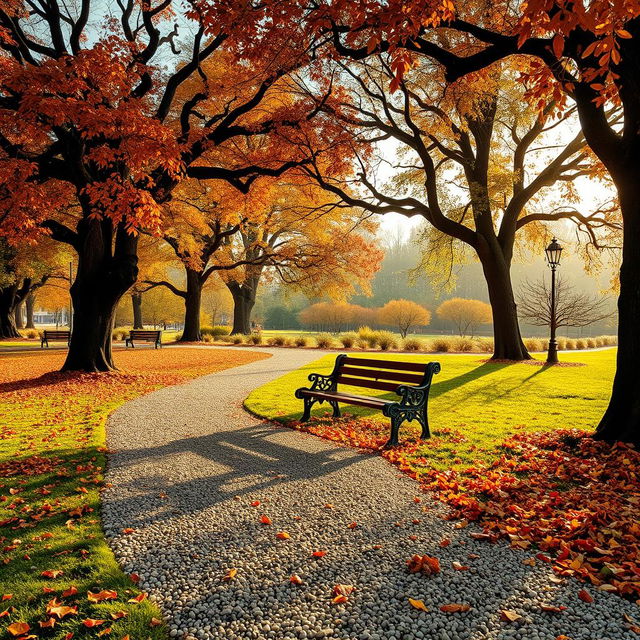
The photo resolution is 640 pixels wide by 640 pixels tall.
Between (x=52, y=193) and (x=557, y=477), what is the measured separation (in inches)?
629

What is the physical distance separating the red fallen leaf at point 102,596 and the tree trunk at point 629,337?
225 inches

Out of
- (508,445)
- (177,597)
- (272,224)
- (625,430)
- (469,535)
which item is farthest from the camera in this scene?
(272,224)

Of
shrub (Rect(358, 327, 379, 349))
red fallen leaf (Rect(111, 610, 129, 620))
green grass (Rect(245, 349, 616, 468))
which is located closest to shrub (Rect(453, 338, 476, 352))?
shrub (Rect(358, 327, 379, 349))

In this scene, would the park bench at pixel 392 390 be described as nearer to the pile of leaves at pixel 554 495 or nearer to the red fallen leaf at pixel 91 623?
the pile of leaves at pixel 554 495

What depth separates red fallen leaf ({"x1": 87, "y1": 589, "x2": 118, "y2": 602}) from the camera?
278 centimetres

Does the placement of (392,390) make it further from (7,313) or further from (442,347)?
(7,313)

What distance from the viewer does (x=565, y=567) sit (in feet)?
10.7

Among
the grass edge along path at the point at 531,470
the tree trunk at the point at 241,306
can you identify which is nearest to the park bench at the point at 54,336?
the tree trunk at the point at 241,306

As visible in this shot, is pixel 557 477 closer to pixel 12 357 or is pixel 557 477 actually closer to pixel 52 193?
pixel 52 193

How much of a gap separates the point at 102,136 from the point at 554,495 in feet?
42.1

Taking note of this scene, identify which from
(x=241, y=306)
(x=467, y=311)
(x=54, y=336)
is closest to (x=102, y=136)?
(x=54, y=336)

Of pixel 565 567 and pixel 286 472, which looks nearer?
pixel 565 567

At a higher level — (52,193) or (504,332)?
(52,193)

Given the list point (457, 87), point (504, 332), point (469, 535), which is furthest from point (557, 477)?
point (504, 332)
